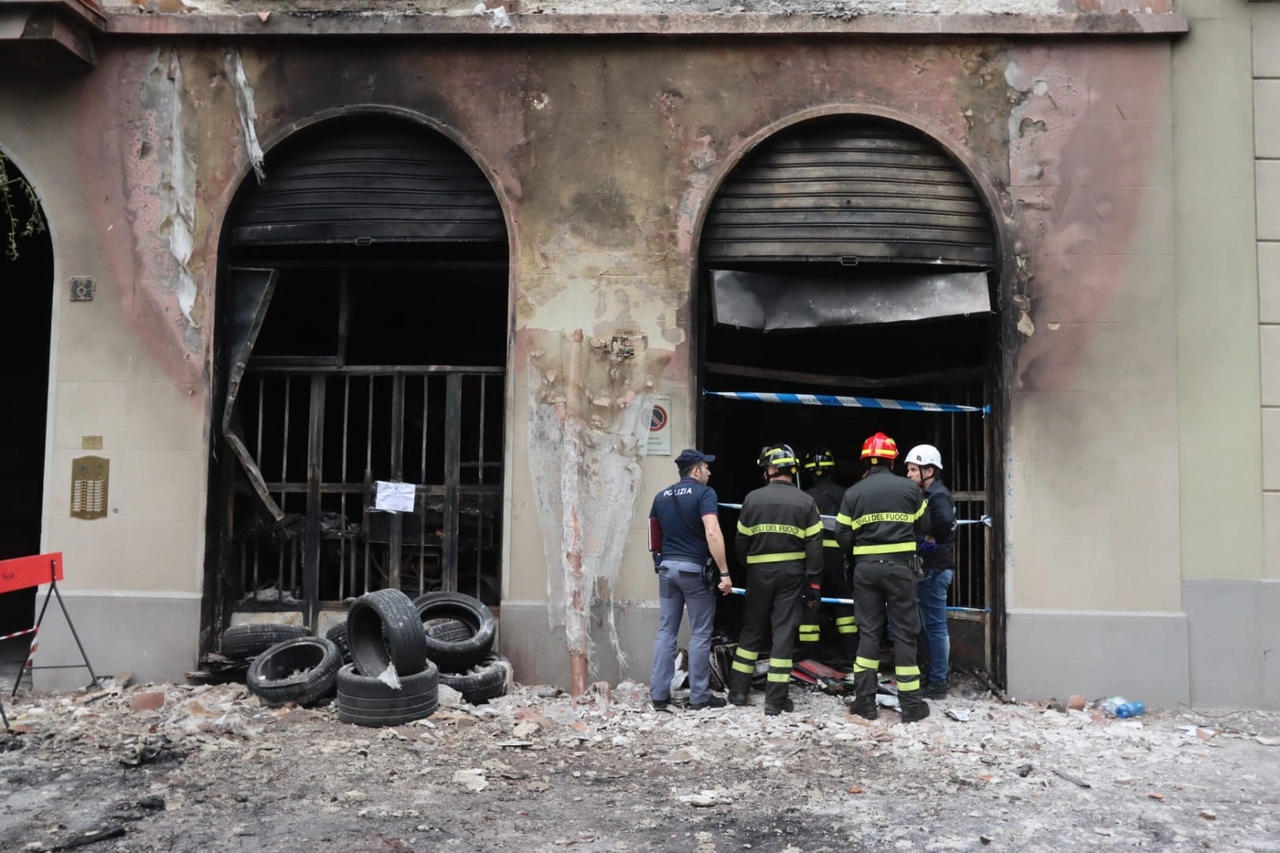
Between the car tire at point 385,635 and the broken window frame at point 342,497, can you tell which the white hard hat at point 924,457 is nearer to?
the broken window frame at point 342,497

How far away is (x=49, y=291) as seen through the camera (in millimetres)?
10492

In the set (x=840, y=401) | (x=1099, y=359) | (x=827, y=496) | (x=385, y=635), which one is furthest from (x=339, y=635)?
(x=1099, y=359)

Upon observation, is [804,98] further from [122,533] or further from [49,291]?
[49,291]

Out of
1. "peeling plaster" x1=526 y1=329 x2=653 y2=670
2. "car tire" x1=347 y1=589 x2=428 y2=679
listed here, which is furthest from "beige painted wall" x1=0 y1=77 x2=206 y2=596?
"peeling plaster" x1=526 y1=329 x2=653 y2=670

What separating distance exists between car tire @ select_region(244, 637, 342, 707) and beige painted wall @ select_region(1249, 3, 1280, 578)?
6.89 meters

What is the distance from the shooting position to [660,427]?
731 centimetres

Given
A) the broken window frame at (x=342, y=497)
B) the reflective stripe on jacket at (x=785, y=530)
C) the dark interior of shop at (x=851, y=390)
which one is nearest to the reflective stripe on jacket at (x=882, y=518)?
the reflective stripe on jacket at (x=785, y=530)

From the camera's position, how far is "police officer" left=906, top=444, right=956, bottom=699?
7.09 m

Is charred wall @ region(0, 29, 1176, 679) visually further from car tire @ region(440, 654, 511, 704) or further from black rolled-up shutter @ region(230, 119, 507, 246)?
car tire @ region(440, 654, 511, 704)

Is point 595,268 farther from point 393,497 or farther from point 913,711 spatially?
point 913,711

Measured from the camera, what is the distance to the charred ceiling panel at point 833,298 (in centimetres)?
739

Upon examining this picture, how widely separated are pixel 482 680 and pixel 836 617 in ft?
10.8

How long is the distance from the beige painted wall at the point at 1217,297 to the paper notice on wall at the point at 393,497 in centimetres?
602

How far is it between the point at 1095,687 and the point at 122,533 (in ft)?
24.9
